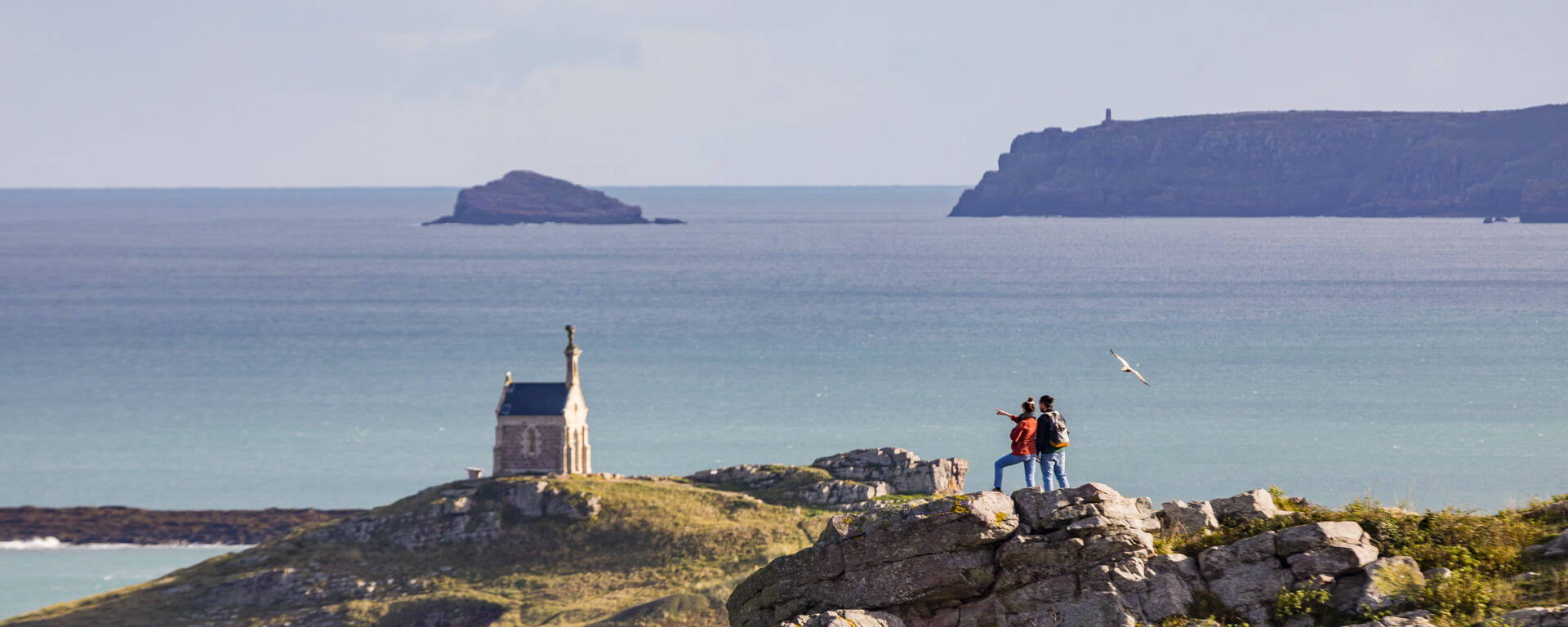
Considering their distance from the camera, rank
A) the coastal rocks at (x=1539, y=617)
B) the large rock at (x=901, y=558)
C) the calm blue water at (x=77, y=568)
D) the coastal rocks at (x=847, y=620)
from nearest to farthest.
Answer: the coastal rocks at (x=1539, y=617) < the coastal rocks at (x=847, y=620) < the large rock at (x=901, y=558) < the calm blue water at (x=77, y=568)

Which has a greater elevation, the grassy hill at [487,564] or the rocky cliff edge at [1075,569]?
the rocky cliff edge at [1075,569]

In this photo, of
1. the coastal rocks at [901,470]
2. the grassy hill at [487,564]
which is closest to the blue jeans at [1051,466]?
the grassy hill at [487,564]

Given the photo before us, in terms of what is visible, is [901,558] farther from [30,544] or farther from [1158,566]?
[30,544]

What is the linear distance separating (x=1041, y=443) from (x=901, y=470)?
132 feet

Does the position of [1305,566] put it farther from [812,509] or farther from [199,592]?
[199,592]

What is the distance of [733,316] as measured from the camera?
7835 inches

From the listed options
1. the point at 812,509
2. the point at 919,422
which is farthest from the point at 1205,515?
the point at 919,422

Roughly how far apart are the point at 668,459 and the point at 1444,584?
310ft

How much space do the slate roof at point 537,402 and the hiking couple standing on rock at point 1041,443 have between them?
43589 mm

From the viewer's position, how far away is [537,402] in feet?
→ 221

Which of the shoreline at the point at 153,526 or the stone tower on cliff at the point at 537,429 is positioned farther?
the shoreline at the point at 153,526

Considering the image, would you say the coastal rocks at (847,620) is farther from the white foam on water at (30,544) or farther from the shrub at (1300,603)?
the white foam on water at (30,544)

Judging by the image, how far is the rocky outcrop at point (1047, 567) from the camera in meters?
20.8

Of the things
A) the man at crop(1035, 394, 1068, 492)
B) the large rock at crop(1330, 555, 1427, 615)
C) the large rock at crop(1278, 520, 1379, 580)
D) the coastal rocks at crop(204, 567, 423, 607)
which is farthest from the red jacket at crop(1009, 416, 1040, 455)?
the coastal rocks at crop(204, 567, 423, 607)
